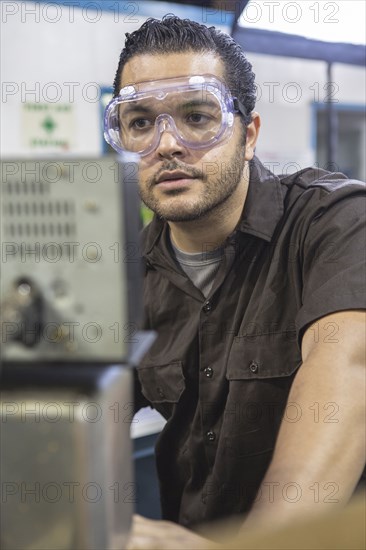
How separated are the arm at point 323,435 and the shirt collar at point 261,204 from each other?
1.40 feet

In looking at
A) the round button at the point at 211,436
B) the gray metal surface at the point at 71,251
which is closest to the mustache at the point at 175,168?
the round button at the point at 211,436

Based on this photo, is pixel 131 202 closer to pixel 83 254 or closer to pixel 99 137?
pixel 83 254

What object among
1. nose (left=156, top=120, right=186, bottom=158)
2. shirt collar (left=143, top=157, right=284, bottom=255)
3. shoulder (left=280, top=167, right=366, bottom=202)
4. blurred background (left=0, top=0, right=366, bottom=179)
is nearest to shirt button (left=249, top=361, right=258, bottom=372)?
shirt collar (left=143, top=157, right=284, bottom=255)

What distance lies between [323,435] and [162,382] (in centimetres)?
67

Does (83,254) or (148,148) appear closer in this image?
(83,254)

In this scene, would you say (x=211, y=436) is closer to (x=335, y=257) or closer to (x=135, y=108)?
(x=335, y=257)

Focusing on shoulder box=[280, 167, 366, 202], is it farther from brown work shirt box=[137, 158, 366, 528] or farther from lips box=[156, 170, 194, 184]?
lips box=[156, 170, 194, 184]

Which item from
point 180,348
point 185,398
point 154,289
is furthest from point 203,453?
point 154,289

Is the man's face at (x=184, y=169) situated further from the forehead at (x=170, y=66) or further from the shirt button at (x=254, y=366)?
the shirt button at (x=254, y=366)

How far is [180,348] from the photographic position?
1.40 meters

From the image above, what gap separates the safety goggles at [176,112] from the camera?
123 centimetres

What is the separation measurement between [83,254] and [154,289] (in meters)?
1.07

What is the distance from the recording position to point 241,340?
4.22ft

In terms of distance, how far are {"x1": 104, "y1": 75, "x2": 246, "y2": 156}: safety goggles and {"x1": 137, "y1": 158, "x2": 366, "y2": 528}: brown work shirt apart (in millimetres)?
236
